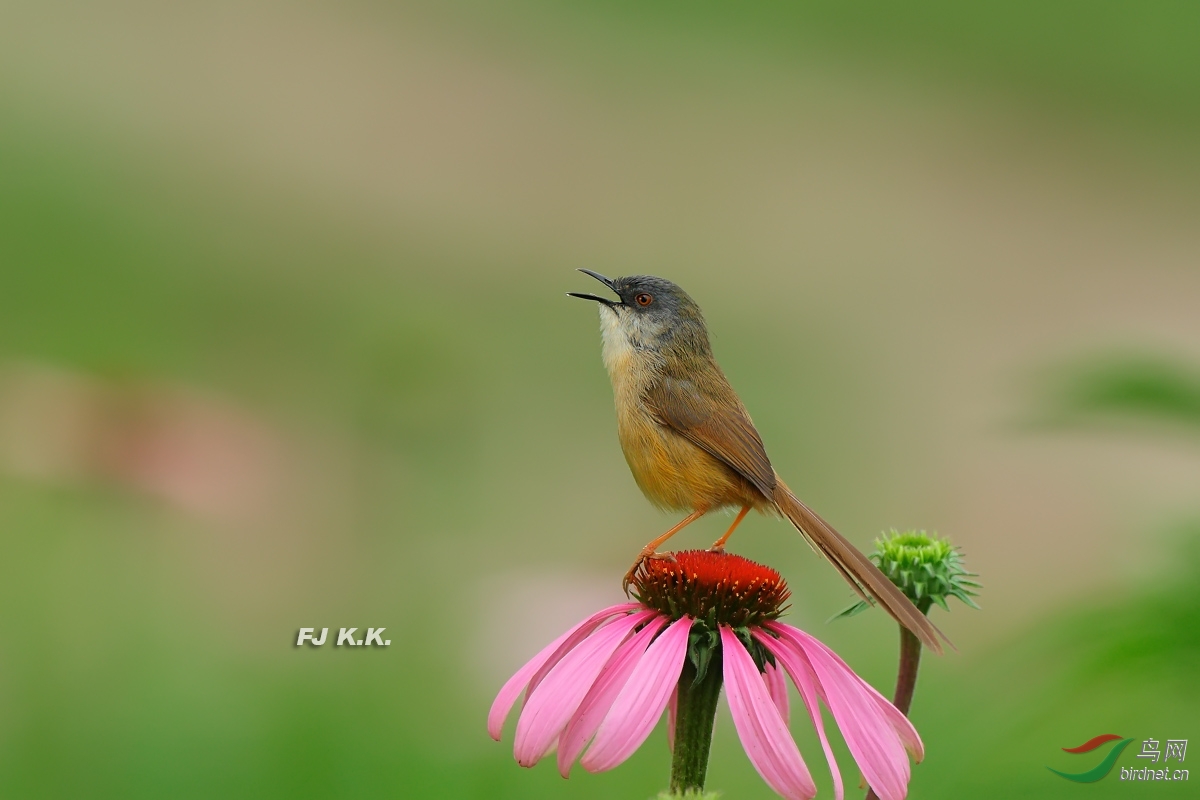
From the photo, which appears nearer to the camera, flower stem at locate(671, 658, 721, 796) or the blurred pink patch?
flower stem at locate(671, 658, 721, 796)

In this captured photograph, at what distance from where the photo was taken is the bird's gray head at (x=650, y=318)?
281cm

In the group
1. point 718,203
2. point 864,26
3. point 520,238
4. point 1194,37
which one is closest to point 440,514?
point 520,238

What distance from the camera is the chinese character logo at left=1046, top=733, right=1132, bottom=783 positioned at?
233 cm

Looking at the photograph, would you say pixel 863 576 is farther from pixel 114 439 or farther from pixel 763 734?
pixel 114 439

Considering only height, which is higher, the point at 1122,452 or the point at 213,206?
the point at 213,206

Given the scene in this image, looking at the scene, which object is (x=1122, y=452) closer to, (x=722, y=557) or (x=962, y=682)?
(x=962, y=682)

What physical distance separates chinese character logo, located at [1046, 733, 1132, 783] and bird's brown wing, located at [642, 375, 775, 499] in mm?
765

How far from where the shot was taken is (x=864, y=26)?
66.5 ft

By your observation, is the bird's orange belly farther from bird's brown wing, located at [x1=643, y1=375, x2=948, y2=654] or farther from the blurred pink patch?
the blurred pink patch

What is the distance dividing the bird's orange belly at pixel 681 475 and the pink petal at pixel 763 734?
704 millimetres

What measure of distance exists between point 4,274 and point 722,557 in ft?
27.5

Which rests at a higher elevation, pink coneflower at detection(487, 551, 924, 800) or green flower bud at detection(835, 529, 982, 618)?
green flower bud at detection(835, 529, 982, 618)

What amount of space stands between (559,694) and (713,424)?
95 cm

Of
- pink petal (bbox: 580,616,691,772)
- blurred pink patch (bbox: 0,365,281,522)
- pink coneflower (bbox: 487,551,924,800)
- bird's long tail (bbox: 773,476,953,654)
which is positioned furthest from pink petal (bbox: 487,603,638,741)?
blurred pink patch (bbox: 0,365,281,522)
